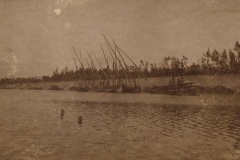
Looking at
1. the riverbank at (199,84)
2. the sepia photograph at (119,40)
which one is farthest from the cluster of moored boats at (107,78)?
the sepia photograph at (119,40)

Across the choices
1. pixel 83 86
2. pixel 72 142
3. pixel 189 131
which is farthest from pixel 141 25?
pixel 83 86

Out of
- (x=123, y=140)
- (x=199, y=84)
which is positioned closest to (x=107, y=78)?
(x=199, y=84)

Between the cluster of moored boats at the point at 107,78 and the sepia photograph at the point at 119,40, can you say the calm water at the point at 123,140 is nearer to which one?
the sepia photograph at the point at 119,40

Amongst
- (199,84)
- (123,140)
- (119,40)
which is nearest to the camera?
(123,140)

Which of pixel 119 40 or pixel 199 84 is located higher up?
pixel 119 40

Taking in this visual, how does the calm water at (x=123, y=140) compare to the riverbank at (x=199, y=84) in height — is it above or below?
below

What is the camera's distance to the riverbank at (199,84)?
51.6ft

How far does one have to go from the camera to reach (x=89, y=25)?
827cm

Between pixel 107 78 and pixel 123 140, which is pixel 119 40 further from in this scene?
pixel 107 78

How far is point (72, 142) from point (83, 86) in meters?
30.4

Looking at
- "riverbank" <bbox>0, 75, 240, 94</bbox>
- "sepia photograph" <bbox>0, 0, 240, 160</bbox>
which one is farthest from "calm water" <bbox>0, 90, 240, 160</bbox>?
"riverbank" <bbox>0, 75, 240, 94</bbox>

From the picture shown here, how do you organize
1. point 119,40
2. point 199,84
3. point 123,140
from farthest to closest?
point 199,84 < point 119,40 < point 123,140

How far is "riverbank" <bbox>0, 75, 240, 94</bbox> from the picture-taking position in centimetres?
1574

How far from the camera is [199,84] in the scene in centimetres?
2200
